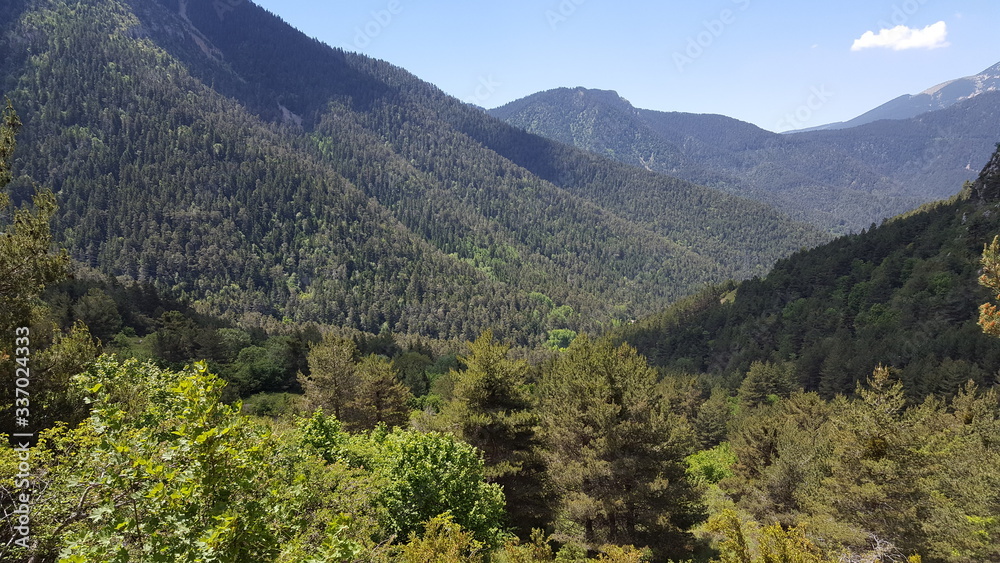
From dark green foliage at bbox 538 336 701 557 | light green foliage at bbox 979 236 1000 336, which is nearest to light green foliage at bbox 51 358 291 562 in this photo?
dark green foliage at bbox 538 336 701 557

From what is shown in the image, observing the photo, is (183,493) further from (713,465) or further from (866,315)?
(866,315)

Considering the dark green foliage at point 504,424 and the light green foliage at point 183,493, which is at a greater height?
the light green foliage at point 183,493

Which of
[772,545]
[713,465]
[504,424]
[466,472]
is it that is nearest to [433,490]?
[466,472]

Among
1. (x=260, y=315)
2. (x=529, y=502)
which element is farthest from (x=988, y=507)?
(x=260, y=315)

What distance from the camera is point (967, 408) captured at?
33.3 metres

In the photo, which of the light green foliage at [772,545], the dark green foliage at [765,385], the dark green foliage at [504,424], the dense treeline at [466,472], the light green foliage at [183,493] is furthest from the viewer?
the dark green foliage at [765,385]

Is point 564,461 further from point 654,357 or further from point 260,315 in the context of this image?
point 260,315

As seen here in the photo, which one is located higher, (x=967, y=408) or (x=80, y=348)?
(x=967, y=408)

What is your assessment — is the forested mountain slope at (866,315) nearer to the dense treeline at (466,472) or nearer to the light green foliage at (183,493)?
the dense treeline at (466,472)

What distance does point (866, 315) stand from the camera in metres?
102

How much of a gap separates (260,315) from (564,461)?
183918 mm

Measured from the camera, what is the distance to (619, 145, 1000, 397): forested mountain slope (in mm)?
70875

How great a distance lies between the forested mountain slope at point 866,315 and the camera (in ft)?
233

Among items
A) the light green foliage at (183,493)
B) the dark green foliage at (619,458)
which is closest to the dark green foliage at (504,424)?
the dark green foliage at (619,458)
